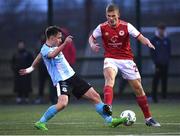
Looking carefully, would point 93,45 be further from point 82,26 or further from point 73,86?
point 82,26

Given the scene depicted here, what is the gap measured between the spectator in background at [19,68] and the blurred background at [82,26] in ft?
1.06

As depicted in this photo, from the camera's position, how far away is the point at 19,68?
2131 centimetres

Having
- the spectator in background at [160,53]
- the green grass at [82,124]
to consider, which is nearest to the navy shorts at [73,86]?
the green grass at [82,124]

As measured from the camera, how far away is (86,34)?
846 inches

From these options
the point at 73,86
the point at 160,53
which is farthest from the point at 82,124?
the point at 160,53

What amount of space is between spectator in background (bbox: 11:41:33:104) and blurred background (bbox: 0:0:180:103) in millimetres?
323

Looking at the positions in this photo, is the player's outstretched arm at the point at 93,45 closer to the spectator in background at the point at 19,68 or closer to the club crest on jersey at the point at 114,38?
the club crest on jersey at the point at 114,38

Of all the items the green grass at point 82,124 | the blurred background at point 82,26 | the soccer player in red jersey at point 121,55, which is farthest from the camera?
the blurred background at point 82,26

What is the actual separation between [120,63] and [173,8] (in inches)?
370

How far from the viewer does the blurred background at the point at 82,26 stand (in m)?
21.4

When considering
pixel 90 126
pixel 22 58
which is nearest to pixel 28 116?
pixel 90 126

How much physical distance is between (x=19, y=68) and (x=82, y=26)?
2.30 meters

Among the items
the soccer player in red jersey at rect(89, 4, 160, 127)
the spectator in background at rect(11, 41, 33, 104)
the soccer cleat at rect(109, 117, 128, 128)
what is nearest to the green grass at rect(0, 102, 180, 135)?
the soccer cleat at rect(109, 117, 128, 128)

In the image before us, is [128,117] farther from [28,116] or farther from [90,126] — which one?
[28,116]
